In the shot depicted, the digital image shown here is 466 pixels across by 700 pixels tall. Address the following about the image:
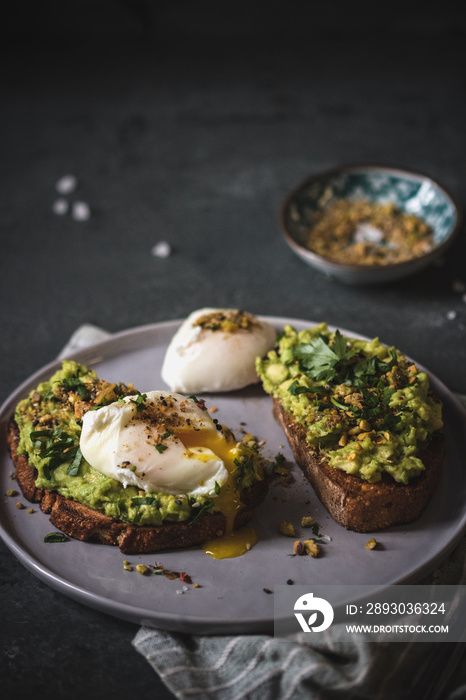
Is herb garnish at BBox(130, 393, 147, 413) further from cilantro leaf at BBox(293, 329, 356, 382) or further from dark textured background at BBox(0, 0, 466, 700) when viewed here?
dark textured background at BBox(0, 0, 466, 700)

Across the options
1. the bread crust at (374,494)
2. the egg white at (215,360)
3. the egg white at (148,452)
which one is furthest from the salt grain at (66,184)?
the bread crust at (374,494)

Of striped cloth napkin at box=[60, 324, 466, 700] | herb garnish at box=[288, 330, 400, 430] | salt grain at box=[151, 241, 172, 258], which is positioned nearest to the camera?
striped cloth napkin at box=[60, 324, 466, 700]

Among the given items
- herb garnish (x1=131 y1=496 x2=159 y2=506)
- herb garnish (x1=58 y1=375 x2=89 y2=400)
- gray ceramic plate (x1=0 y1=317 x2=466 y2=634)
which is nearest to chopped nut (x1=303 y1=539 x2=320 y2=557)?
gray ceramic plate (x1=0 y1=317 x2=466 y2=634)

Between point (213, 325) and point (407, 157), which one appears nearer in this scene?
point (213, 325)

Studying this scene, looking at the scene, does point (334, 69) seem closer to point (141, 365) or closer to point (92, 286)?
point (92, 286)

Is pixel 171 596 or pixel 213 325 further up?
pixel 213 325

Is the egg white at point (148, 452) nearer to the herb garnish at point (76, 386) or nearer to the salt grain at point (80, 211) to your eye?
the herb garnish at point (76, 386)

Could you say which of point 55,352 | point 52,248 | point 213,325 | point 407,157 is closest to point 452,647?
point 213,325
